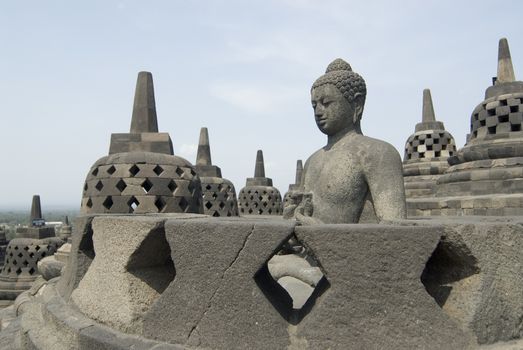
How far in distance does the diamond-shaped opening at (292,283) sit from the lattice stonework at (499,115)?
533 centimetres

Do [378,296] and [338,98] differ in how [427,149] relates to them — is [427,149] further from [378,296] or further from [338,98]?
[378,296]

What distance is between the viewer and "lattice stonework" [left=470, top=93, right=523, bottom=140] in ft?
25.1

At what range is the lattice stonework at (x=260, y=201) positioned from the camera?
554 inches

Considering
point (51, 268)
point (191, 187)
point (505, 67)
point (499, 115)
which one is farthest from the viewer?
point (505, 67)

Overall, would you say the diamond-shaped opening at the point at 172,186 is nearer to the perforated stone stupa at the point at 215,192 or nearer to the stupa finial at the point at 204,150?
the perforated stone stupa at the point at 215,192

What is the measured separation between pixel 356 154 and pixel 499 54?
8653 mm

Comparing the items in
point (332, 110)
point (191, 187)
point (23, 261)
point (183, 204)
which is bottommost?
point (23, 261)

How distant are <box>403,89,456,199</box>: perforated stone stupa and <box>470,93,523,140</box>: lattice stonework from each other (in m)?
3.95

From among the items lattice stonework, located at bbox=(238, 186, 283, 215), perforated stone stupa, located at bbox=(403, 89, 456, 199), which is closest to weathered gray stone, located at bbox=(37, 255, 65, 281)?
lattice stonework, located at bbox=(238, 186, 283, 215)

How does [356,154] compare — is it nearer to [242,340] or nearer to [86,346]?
[242,340]

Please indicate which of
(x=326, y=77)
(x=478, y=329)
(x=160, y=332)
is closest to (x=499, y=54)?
(x=326, y=77)

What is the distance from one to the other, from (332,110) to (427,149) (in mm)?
11780

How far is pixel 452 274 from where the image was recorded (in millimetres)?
1894

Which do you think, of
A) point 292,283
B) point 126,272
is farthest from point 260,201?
point 126,272
